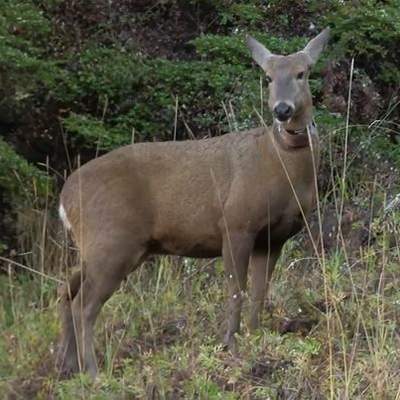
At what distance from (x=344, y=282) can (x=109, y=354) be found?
1.69 metres

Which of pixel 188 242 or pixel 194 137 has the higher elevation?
pixel 188 242

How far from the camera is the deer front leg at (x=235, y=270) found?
8.04 metres

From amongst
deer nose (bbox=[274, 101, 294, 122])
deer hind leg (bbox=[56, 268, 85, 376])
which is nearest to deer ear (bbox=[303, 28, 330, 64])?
deer nose (bbox=[274, 101, 294, 122])

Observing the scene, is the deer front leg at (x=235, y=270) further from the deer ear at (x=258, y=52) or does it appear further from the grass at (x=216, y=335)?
the deer ear at (x=258, y=52)

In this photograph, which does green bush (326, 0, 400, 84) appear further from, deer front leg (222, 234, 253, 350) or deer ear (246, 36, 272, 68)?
deer front leg (222, 234, 253, 350)

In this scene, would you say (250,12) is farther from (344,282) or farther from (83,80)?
(344,282)

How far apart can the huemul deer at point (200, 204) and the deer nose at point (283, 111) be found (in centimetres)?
1

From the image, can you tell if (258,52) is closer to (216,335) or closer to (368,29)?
(216,335)

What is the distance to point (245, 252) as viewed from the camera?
804 cm

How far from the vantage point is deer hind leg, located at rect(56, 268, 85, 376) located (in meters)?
8.05

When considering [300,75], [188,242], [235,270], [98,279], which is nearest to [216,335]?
[235,270]

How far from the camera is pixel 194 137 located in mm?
11047

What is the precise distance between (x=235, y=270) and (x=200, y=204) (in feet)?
1.61

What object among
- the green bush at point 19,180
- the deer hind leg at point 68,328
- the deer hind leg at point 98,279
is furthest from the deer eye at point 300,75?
the green bush at point 19,180
